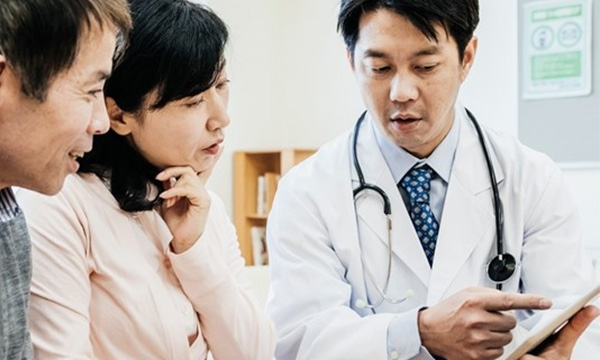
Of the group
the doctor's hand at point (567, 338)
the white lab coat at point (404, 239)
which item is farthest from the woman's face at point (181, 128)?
the doctor's hand at point (567, 338)

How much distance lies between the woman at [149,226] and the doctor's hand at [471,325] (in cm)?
31

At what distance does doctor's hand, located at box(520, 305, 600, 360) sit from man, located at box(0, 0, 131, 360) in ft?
2.57

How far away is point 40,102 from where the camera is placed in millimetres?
863

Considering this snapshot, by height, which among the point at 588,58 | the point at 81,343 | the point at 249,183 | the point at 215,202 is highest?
the point at 588,58

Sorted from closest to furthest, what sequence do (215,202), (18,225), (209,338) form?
(18,225)
(209,338)
(215,202)

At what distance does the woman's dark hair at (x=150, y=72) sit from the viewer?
1.13m

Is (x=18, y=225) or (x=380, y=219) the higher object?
(x=18, y=225)

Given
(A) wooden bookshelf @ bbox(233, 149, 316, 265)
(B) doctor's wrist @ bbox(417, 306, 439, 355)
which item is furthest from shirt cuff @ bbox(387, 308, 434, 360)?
(A) wooden bookshelf @ bbox(233, 149, 316, 265)

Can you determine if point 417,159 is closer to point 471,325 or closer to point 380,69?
point 380,69

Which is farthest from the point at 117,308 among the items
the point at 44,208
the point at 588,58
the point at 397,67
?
the point at 588,58

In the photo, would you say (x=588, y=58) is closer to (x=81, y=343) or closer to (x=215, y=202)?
(x=215, y=202)

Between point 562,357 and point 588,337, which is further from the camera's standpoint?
point 588,337

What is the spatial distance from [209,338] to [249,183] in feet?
10.7

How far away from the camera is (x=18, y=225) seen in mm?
1000
